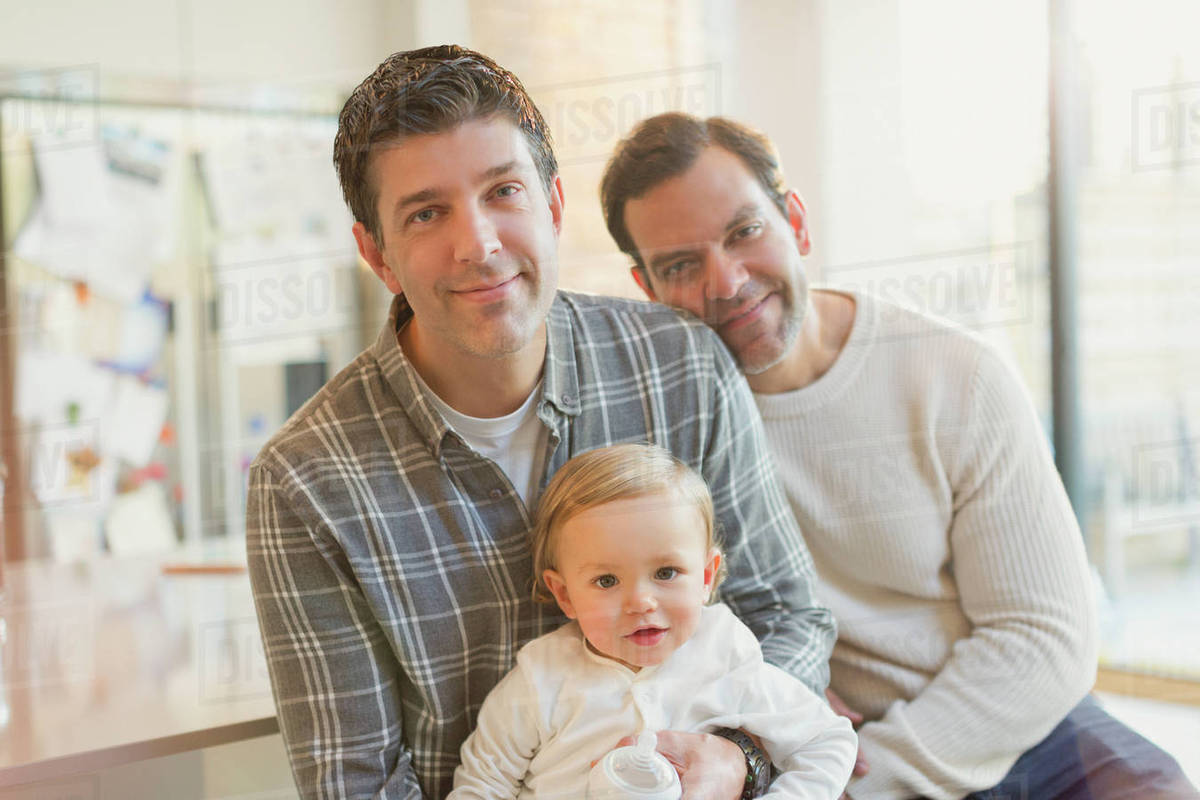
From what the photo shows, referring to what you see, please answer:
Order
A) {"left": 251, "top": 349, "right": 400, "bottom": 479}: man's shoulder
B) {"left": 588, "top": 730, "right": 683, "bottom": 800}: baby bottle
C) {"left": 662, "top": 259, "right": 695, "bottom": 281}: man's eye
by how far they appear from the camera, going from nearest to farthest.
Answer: {"left": 588, "top": 730, "right": 683, "bottom": 800}: baby bottle < {"left": 251, "top": 349, "right": 400, "bottom": 479}: man's shoulder < {"left": 662, "top": 259, "right": 695, "bottom": 281}: man's eye

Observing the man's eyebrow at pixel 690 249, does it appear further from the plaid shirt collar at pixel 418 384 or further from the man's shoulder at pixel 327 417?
the man's shoulder at pixel 327 417

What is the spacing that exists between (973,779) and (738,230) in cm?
62

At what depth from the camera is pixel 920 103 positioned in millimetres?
1040

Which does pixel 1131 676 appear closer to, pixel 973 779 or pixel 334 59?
pixel 973 779

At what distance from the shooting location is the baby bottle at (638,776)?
2.66 feet

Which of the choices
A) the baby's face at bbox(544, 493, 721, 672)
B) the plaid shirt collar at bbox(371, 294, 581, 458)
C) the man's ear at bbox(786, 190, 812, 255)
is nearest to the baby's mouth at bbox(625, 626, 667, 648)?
the baby's face at bbox(544, 493, 721, 672)

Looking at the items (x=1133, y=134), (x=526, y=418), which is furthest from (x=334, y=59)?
(x=1133, y=134)

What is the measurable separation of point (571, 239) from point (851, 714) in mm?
563

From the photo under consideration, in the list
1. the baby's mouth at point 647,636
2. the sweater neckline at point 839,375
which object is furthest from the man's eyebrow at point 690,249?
the baby's mouth at point 647,636

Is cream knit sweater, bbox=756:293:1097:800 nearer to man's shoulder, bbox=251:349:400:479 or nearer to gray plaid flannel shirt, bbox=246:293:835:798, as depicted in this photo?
gray plaid flannel shirt, bbox=246:293:835:798

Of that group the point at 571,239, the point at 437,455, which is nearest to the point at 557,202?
the point at 571,239

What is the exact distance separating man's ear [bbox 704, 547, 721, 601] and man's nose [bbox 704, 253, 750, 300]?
257 millimetres

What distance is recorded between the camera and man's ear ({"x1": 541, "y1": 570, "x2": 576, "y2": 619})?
2.96ft

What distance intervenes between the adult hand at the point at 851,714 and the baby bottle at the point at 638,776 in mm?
282
